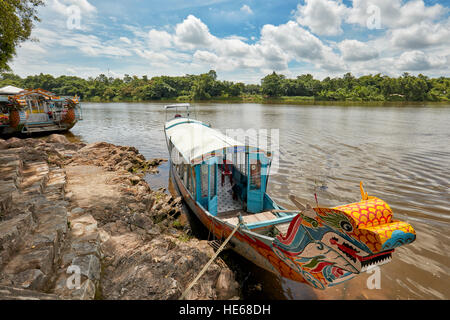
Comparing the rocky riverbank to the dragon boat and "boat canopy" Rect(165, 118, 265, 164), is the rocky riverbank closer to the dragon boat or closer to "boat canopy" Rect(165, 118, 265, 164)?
"boat canopy" Rect(165, 118, 265, 164)

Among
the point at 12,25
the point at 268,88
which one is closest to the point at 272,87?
the point at 268,88

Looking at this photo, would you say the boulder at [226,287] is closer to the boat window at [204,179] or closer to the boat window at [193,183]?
the boat window at [204,179]

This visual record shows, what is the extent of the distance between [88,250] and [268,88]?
3212 inches

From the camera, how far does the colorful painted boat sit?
10.3 feet

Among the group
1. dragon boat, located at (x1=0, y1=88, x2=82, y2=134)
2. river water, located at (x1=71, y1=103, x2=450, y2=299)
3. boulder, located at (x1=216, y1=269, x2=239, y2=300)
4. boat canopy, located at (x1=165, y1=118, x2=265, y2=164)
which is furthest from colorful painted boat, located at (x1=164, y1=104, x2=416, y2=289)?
dragon boat, located at (x1=0, y1=88, x2=82, y2=134)

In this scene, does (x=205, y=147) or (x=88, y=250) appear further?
(x=205, y=147)

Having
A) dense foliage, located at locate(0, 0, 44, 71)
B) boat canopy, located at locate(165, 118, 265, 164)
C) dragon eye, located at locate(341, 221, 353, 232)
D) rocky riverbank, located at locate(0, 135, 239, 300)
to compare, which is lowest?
rocky riverbank, located at locate(0, 135, 239, 300)

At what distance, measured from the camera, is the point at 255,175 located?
702 cm

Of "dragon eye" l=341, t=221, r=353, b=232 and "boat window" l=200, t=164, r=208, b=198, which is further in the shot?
"boat window" l=200, t=164, r=208, b=198

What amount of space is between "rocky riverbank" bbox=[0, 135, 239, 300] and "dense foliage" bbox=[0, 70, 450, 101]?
75.6 metres

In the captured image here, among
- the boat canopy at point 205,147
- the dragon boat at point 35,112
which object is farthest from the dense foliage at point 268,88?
the boat canopy at point 205,147

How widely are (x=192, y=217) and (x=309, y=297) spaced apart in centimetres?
488

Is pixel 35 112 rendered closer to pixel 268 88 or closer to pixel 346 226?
pixel 346 226

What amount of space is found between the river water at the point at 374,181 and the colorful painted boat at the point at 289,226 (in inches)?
48.1
